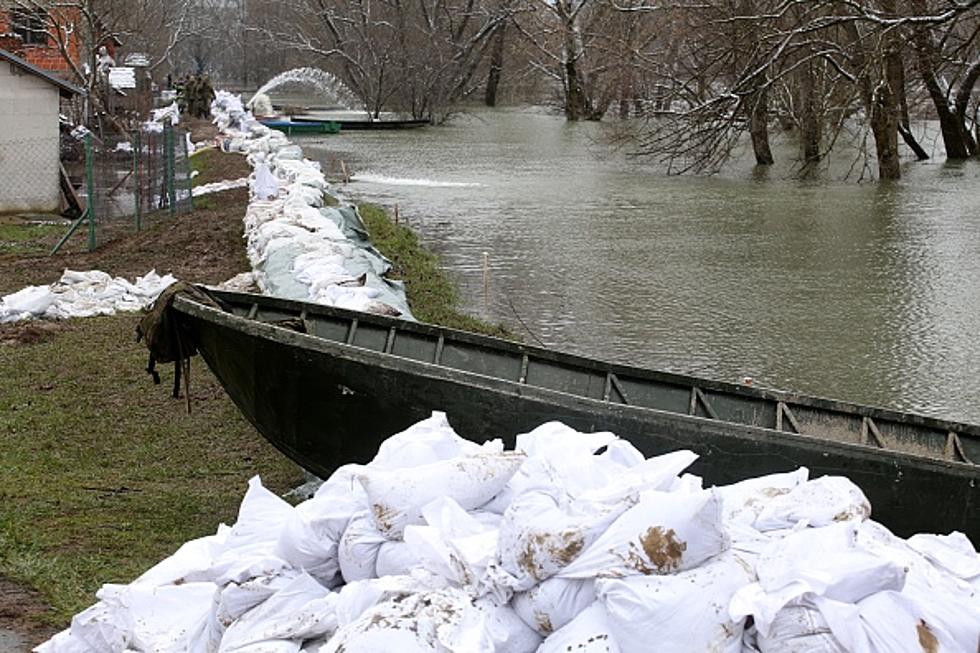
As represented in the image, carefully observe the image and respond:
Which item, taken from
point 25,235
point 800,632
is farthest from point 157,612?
point 25,235

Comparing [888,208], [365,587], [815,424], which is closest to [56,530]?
[365,587]

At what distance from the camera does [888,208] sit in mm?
25266

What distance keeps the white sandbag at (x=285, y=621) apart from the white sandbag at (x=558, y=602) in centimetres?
74

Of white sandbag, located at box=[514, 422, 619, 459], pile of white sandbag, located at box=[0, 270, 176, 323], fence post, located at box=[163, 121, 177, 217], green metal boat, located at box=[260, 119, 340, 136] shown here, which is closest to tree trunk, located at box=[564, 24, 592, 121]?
green metal boat, located at box=[260, 119, 340, 136]

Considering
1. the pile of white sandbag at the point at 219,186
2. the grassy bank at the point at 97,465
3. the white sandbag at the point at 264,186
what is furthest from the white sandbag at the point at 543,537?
the pile of white sandbag at the point at 219,186

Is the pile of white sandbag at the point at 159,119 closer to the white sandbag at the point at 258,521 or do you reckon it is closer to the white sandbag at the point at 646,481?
the white sandbag at the point at 258,521

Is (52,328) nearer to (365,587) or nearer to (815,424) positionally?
(815,424)

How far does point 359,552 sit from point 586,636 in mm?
1102

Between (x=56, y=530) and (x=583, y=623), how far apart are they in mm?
3822

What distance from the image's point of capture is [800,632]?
3965 millimetres

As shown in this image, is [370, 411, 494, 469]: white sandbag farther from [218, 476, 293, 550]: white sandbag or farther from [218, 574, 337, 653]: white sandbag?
[218, 574, 337, 653]: white sandbag

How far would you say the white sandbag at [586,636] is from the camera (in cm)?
409

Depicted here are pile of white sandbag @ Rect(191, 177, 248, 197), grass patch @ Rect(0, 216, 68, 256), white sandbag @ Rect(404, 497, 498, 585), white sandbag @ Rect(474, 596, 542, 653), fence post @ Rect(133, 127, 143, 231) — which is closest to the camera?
white sandbag @ Rect(474, 596, 542, 653)

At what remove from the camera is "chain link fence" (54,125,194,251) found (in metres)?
19.6
